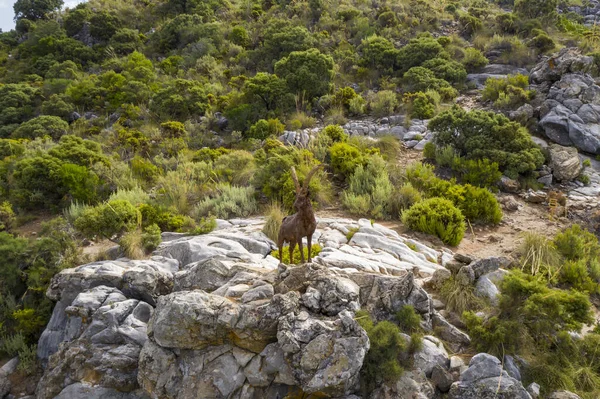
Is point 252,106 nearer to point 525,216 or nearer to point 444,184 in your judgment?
point 444,184

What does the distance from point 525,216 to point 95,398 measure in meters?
11.0

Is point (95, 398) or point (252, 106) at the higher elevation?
point (252, 106)

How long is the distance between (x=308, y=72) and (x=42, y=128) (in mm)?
12775

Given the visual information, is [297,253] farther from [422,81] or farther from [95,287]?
[422,81]

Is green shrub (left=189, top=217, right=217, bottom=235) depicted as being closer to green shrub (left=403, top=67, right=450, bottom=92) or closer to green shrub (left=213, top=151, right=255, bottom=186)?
green shrub (left=213, top=151, right=255, bottom=186)

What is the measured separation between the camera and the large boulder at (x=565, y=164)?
1178cm

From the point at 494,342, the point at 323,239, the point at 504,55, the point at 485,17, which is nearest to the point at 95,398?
the point at 323,239

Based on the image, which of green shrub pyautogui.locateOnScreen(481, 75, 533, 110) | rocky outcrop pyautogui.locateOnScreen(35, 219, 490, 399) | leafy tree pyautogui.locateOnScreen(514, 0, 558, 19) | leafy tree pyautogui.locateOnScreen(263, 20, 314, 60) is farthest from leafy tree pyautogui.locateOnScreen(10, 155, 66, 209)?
leafy tree pyautogui.locateOnScreen(514, 0, 558, 19)

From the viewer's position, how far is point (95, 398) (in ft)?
17.0

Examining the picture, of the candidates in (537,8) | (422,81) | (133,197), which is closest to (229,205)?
(133,197)

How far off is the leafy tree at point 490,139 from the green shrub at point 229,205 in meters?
7.29

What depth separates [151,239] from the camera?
8.02 metres

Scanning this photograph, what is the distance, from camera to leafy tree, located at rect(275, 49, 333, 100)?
58.0 ft

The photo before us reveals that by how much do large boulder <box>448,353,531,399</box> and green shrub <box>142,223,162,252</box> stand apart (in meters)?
6.21
